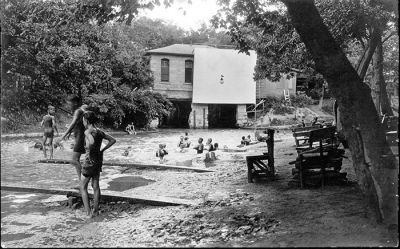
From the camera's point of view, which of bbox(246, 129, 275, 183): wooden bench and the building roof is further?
the building roof

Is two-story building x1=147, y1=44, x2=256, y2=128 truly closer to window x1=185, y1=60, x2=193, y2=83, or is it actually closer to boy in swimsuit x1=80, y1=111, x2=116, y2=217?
window x1=185, y1=60, x2=193, y2=83

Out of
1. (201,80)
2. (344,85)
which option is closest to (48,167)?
(344,85)

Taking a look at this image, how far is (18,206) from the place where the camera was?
7.99 metres

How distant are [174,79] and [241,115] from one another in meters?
8.25

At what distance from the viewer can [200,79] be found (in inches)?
1644

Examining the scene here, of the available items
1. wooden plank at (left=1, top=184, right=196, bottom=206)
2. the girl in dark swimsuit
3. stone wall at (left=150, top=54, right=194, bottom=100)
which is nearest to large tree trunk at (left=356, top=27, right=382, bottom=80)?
wooden plank at (left=1, top=184, right=196, bottom=206)

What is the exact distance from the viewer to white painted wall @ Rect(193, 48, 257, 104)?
136 feet

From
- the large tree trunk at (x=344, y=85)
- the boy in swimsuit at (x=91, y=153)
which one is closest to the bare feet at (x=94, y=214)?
the boy in swimsuit at (x=91, y=153)

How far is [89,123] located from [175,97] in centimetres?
3438

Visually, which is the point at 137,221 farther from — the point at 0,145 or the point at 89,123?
the point at 0,145

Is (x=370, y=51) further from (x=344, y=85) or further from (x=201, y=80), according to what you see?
(x=201, y=80)

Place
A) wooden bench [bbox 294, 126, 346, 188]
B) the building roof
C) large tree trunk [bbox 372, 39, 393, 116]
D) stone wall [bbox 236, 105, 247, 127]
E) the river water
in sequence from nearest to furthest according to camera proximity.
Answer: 1. the river water
2. wooden bench [bbox 294, 126, 346, 188]
3. large tree trunk [bbox 372, 39, 393, 116]
4. the building roof
5. stone wall [bbox 236, 105, 247, 127]

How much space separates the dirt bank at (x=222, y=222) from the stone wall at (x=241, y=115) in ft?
111

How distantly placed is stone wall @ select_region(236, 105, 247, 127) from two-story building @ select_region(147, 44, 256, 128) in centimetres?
11
